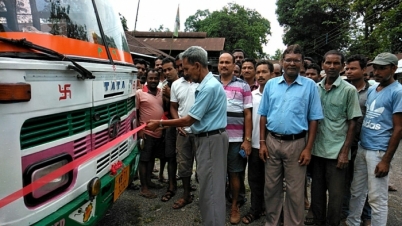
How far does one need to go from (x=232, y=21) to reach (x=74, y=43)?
3541 centimetres

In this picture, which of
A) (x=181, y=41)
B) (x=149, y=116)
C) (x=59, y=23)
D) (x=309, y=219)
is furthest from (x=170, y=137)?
(x=181, y=41)

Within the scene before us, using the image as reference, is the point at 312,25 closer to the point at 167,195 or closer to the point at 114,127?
the point at 167,195

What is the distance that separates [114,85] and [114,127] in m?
0.34

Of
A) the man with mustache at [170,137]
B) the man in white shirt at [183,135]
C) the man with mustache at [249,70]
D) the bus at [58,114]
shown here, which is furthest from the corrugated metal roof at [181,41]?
the bus at [58,114]

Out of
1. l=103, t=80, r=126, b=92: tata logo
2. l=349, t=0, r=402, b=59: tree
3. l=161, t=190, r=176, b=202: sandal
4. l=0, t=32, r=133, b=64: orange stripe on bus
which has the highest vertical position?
l=349, t=0, r=402, b=59: tree

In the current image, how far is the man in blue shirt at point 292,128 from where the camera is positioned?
8.95 feet

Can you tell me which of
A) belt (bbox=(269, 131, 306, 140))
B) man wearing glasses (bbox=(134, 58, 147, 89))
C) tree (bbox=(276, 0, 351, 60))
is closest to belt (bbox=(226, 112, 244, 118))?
belt (bbox=(269, 131, 306, 140))

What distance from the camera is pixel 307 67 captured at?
179 inches

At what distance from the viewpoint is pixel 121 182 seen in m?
2.46

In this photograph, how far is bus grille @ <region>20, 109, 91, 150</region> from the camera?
1473 millimetres

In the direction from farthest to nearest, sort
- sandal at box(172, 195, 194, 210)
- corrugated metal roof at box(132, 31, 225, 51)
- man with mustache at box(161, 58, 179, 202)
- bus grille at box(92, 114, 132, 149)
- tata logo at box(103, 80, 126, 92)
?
corrugated metal roof at box(132, 31, 225, 51)
man with mustache at box(161, 58, 179, 202)
sandal at box(172, 195, 194, 210)
tata logo at box(103, 80, 126, 92)
bus grille at box(92, 114, 132, 149)

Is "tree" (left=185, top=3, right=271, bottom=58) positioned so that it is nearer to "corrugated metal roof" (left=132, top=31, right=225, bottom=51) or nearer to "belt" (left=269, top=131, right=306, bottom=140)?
"corrugated metal roof" (left=132, top=31, right=225, bottom=51)

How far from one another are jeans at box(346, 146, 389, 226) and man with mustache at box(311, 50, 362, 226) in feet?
0.59

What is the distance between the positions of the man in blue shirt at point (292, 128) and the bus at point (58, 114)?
143cm
